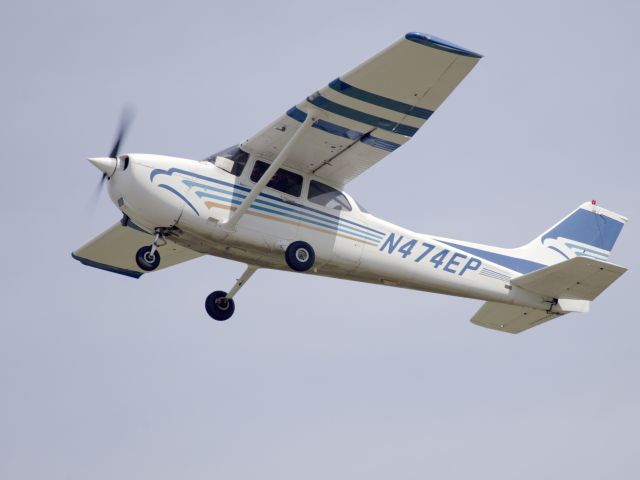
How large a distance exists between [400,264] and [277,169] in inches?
87.4

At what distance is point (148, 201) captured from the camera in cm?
1413

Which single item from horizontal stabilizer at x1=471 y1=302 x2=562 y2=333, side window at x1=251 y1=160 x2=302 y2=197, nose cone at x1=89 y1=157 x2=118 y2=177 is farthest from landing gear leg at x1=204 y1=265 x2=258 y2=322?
horizontal stabilizer at x1=471 y1=302 x2=562 y2=333

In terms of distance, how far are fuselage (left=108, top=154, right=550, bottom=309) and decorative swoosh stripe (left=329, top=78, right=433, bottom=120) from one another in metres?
1.62

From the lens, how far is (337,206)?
15.3 meters

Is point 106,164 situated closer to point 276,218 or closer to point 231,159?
point 231,159

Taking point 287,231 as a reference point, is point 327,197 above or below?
above

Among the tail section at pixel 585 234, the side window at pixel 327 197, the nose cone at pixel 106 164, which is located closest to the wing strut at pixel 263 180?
the side window at pixel 327 197

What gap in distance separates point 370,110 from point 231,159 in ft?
6.26

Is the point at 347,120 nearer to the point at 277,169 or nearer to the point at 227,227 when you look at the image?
the point at 277,169

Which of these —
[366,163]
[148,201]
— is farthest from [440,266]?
[148,201]

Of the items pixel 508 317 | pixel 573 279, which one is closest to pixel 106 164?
pixel 508 317

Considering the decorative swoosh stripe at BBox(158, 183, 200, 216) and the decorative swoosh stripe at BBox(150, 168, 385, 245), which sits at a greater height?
the decorative swoosh stripe at BBox(150, 168, 385, 245)

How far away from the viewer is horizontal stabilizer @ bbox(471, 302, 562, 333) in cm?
1650

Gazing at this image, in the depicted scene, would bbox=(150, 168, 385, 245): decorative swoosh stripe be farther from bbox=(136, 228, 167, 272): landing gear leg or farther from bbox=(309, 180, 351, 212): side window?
bbox=(136, 228, 167, 272): landing gear leg
